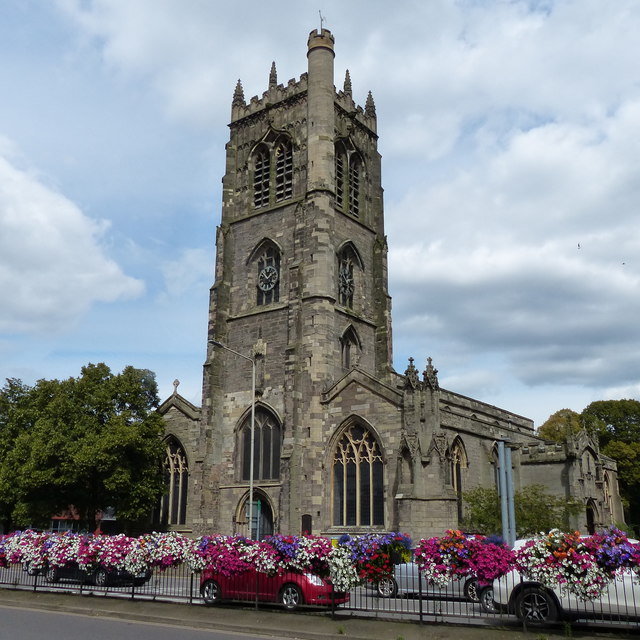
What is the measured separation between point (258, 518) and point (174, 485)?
6722mm

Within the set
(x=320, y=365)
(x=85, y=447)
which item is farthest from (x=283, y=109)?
(x=85, y=447)

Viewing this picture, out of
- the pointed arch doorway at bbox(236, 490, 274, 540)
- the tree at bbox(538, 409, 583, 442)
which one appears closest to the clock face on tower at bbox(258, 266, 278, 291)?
the pointed arch doorway at bbox(236, 490, 274, 540)

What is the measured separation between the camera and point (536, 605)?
46.1ft

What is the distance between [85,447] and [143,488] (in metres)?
3.87

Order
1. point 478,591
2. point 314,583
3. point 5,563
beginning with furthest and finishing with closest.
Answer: point 5,563 → point 478,591 → point 314,583

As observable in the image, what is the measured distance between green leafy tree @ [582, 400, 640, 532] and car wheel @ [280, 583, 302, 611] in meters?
46.1

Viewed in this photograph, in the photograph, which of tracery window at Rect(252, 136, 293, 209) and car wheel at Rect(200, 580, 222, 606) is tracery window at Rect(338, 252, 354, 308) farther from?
car wheel at Rect(200, 580, 222, 606)

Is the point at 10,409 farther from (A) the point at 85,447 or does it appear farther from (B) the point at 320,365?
(B) the point at 320,365

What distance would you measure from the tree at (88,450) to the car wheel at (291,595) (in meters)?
18.5

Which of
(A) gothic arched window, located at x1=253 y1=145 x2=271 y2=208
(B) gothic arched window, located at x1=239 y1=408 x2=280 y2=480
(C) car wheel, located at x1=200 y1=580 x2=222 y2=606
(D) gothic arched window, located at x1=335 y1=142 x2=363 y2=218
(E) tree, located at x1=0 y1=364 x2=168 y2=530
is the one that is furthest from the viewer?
(A) gothic arched window, located at x1=253 y1=145 x2=271 y2=208

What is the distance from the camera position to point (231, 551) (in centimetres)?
1662

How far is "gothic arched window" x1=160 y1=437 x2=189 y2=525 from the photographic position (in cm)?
3734

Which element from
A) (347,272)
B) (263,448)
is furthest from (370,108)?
(263,448)

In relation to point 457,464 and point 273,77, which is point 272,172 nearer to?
point 273,77
